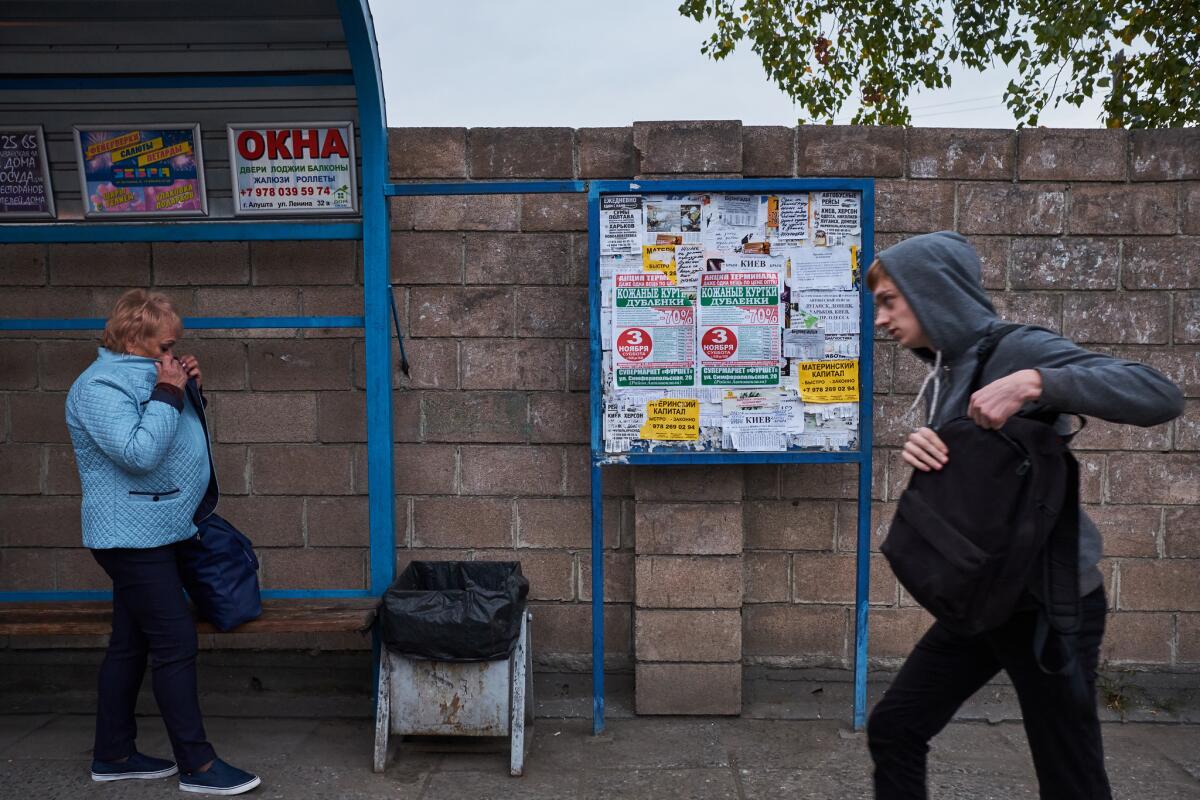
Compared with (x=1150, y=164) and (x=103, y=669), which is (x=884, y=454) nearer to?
(x=1150, y=164)

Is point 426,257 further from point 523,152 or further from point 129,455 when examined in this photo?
point 129,455

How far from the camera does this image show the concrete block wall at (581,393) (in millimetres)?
4027

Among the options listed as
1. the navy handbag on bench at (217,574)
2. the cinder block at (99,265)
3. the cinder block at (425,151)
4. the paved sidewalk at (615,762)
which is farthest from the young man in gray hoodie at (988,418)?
the cinder block at (99,265)

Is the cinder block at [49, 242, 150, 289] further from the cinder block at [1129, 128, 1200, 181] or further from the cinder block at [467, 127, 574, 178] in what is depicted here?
the cinder block at [1129, 128, 1200, 181]

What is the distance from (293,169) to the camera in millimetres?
4082

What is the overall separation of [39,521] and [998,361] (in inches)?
154

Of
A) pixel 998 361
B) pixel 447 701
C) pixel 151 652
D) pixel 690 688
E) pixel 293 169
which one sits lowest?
pixel 690 688

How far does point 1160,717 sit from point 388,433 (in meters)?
3.35

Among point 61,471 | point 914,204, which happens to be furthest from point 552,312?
point 61,471

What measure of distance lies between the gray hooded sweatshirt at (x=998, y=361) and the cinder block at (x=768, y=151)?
5.70ft

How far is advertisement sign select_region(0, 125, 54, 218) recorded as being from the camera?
163 inches

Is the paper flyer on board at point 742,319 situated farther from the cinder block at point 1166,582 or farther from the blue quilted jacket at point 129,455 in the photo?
the blue quilted jacket at point 129,455

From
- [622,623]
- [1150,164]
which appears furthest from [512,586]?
[1150,164]

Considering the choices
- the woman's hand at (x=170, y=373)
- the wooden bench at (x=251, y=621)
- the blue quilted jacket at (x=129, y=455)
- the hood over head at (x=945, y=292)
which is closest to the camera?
the hood over head at (x=945, y=292)
